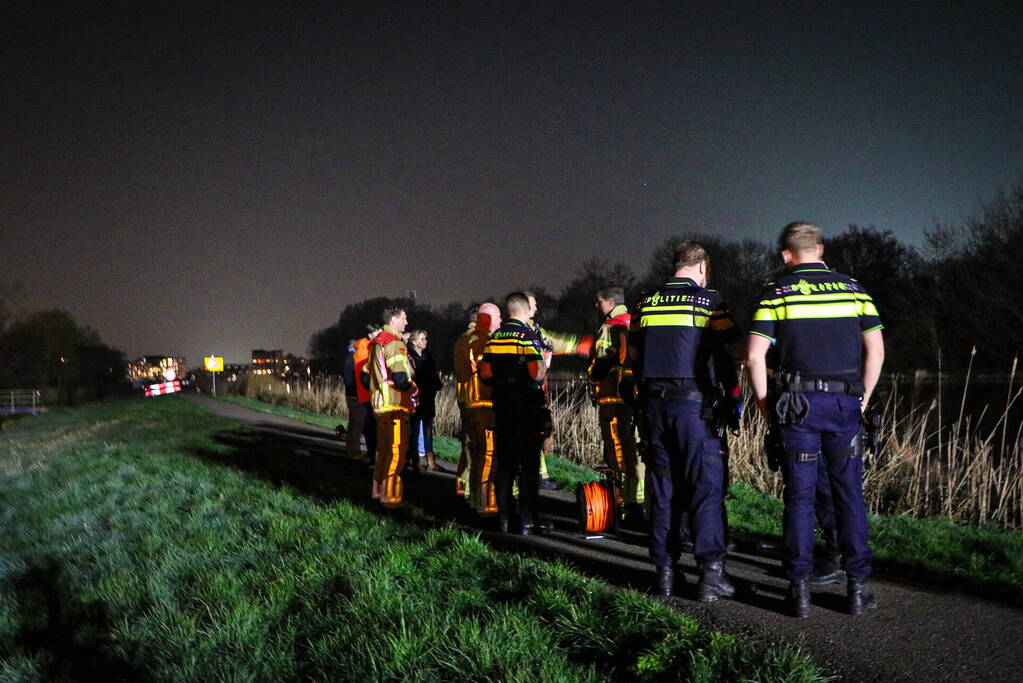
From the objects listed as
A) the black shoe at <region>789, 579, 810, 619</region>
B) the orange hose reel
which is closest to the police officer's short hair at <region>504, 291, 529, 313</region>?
the orange hose reel

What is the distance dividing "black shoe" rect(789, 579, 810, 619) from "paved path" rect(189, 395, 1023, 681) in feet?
0.16

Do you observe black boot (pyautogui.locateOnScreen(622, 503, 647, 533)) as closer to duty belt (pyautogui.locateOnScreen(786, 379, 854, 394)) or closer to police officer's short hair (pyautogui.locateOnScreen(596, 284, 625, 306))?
police officer's short hair (pyautogui.locateOnScreen(596, 284, 625, 306))

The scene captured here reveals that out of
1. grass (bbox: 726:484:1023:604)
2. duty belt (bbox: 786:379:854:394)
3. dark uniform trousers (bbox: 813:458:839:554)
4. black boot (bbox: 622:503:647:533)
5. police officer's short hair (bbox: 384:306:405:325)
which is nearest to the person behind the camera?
duty belt (bbox: 786:379:854:394)

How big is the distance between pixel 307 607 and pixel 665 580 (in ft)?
6.65

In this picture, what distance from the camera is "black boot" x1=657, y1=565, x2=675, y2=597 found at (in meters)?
4.56

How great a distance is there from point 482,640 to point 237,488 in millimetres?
5225

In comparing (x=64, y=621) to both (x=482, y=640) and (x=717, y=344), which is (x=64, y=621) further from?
(x=717, y=344)

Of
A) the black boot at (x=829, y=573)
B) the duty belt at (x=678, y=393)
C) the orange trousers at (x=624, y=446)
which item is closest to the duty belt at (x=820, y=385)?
the duty belt at (x=678, y=393)

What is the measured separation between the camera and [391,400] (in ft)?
24.1

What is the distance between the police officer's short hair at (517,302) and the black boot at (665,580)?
95.6 inches

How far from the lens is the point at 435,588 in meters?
4.58

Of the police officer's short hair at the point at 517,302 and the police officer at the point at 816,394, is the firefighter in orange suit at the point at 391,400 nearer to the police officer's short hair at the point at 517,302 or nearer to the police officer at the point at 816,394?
the police officer's short hair at the point at 517,302

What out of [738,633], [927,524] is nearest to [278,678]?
[738,633]

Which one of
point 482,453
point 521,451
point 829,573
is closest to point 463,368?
point 482,453
